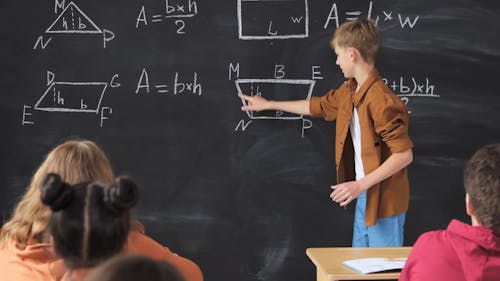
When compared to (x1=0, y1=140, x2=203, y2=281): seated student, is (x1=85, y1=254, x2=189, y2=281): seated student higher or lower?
higher

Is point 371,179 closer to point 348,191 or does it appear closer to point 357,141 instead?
point 348,191

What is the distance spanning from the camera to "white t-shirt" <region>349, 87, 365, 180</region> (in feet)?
11.9

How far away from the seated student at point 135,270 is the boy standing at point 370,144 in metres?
2.33

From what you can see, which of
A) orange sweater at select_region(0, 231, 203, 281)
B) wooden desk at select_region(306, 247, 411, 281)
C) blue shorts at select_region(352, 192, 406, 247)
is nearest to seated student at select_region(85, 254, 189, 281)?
orange sweater at select_region(0, 231, 203, 281)

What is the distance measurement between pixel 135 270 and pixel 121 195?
564 mm

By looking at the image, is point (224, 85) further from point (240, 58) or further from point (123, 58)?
point (123, 58)

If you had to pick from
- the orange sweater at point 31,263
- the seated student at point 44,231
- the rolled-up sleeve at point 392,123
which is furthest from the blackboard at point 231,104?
the orange sweater at point 31,263

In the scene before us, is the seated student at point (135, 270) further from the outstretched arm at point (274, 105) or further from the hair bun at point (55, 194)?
the outstretched arm at point (274, 105)

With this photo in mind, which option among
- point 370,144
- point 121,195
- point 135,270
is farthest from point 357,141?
point 135,270

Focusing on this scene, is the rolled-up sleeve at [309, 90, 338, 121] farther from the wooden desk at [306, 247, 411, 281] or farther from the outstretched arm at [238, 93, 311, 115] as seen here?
the wooden desk at [306, 247, 411, 281]

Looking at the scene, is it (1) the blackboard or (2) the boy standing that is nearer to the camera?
(2) the boy standing

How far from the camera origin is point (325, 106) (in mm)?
3891

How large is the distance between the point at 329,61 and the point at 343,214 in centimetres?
84

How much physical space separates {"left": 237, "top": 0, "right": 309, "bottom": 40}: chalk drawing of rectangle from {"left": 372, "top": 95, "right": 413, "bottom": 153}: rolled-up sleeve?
79cm
